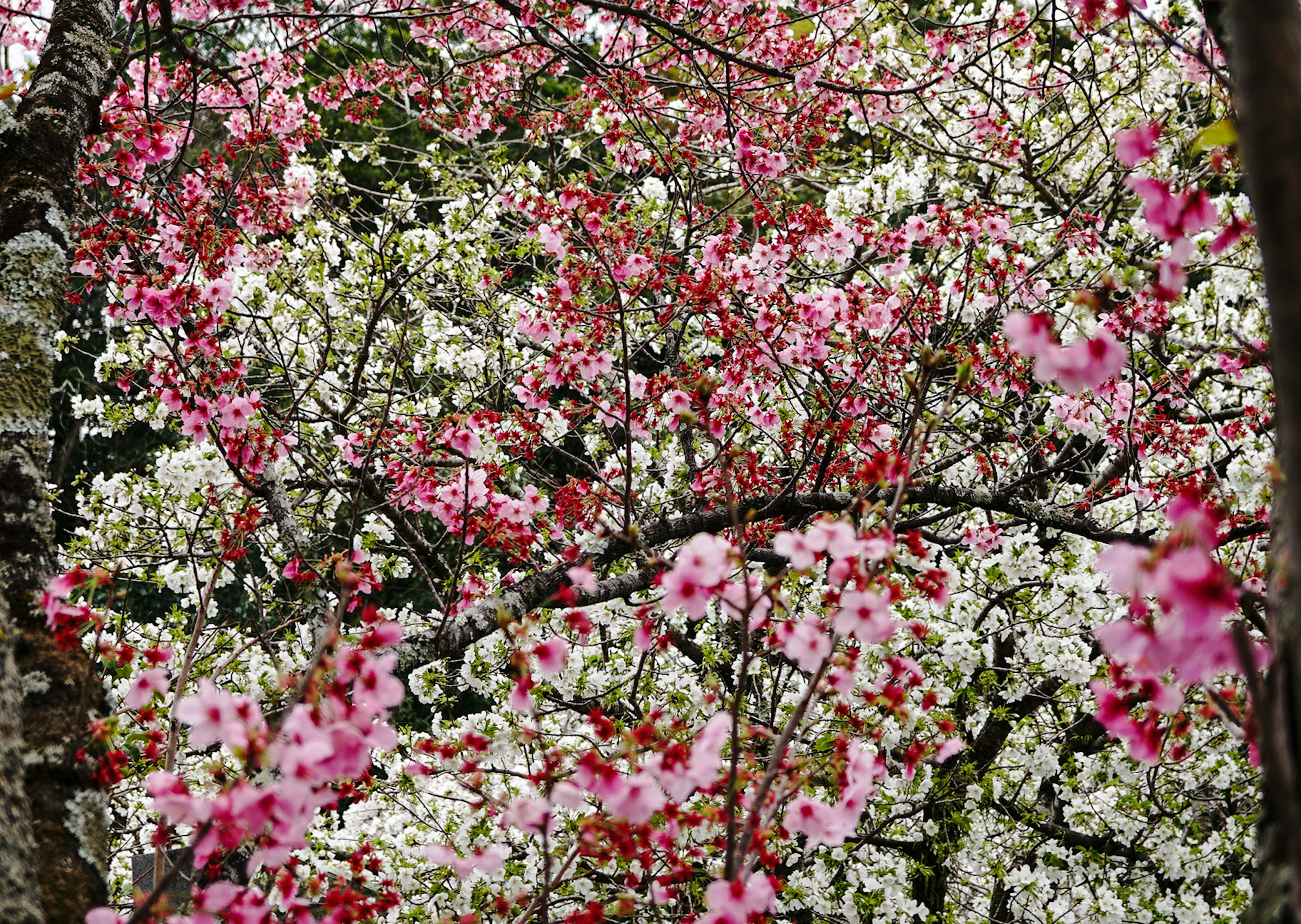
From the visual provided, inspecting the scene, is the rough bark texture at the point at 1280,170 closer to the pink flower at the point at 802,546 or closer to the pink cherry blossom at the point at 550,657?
the pink flower at the point at 802,546

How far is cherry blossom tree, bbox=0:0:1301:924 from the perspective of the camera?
5.65 ft

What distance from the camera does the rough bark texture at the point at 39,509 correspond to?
148 cm

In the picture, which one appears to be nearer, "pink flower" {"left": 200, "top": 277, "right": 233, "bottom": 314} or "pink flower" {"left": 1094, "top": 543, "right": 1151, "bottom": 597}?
"pink flower" {"left": 1094, "top": 543, "right": 1151, "bottom": 597}

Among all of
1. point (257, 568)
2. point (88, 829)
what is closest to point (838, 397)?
point (88, 829)

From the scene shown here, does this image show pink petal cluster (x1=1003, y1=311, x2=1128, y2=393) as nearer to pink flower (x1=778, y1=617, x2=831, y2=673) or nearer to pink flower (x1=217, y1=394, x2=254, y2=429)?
pink flower (x1=778, y1=617, x2=831, y2=673)

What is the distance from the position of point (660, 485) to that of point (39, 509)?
4.77 metres

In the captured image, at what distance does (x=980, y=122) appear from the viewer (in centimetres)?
612

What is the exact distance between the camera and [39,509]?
6.17 ft

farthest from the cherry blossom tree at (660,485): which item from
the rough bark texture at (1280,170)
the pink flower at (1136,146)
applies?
the rough bark texture at (1280,170)

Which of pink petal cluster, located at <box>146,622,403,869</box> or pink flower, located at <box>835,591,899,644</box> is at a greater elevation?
pink flower, located at <box>835,591,899,644</box>

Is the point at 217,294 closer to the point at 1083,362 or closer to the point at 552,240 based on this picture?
the point at 552,240

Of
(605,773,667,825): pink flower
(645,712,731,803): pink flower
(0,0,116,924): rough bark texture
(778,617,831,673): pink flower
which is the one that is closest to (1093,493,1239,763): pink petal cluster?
(778,617,831,673): pink flower

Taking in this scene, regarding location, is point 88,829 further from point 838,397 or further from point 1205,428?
point 1205,428

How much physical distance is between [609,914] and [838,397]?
2457mm
